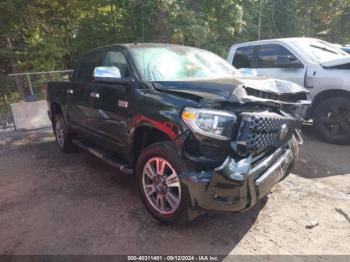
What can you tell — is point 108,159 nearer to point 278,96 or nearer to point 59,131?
point 278,96

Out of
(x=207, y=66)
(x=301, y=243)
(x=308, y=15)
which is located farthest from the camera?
(x=308, y=15)

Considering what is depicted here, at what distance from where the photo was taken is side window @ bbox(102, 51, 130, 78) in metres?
3.86

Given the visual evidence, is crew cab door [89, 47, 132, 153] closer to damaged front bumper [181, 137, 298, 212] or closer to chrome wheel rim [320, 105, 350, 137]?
damaged front bumper [181, 137, 298, 212]

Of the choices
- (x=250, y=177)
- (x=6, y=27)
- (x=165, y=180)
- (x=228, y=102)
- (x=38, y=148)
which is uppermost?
(x=6, y=27)

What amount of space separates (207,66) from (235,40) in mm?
11828

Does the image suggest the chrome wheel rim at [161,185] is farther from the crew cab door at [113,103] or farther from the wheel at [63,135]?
the wheel at [63,135]

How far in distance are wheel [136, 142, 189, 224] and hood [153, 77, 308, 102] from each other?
1.87 feet

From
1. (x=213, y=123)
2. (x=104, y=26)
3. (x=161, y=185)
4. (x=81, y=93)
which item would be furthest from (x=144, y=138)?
(x=104, y=26)

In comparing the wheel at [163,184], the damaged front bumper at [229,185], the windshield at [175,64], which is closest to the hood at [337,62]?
the windshield at [175,64]

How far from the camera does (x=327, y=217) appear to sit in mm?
3367

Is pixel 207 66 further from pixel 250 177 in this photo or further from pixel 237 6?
pixel 237 6

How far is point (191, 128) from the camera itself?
277 centimetres

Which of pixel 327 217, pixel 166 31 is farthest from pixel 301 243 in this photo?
pixel 166 31

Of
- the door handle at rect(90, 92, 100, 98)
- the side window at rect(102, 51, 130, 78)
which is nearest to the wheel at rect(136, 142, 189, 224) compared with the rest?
the side window at rect(102, 51, 130, 78)
